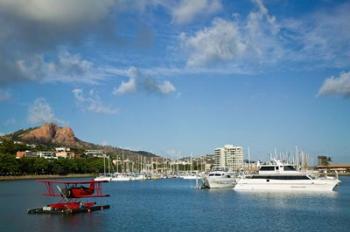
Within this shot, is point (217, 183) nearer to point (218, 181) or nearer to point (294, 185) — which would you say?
point (218, 181)

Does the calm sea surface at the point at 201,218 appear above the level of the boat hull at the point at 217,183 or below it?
below

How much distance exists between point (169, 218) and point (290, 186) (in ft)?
171

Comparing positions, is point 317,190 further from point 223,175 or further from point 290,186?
point 223,175

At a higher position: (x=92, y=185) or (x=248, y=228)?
(x=92, y=185)

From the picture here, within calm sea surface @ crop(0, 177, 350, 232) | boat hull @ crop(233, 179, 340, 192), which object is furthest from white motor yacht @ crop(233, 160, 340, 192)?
calm sea surface @ crop(0, 177, 350, 232)

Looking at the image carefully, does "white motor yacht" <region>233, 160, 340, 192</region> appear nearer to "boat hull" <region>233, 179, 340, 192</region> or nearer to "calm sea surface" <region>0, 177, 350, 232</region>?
"boat hull" <region>233, 179, 340, 192</region>

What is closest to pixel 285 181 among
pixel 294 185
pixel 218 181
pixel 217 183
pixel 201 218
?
pixel 294 185

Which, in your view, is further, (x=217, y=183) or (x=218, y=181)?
(x=217, y=183)

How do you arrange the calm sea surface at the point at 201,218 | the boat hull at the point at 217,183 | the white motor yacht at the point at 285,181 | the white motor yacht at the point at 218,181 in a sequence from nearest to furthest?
the calm sea surface at the point at 201,218 < the white motor yacht at the point at 285,181 < the boat hull at the point at 217,183 < the white motor yacht at the point at 218,181

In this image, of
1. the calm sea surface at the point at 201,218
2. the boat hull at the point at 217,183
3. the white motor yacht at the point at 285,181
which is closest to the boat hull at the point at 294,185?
the white motor yacht at the point at 285,181

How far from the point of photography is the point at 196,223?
59062 mm

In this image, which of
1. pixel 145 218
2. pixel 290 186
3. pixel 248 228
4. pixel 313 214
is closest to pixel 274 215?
pixel 313 214

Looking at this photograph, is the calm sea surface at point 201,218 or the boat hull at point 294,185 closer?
the calm sea surface at point 201,218

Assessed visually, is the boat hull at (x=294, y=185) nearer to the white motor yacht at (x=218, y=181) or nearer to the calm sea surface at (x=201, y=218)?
the white motor yacht at (x=218, y=181)
